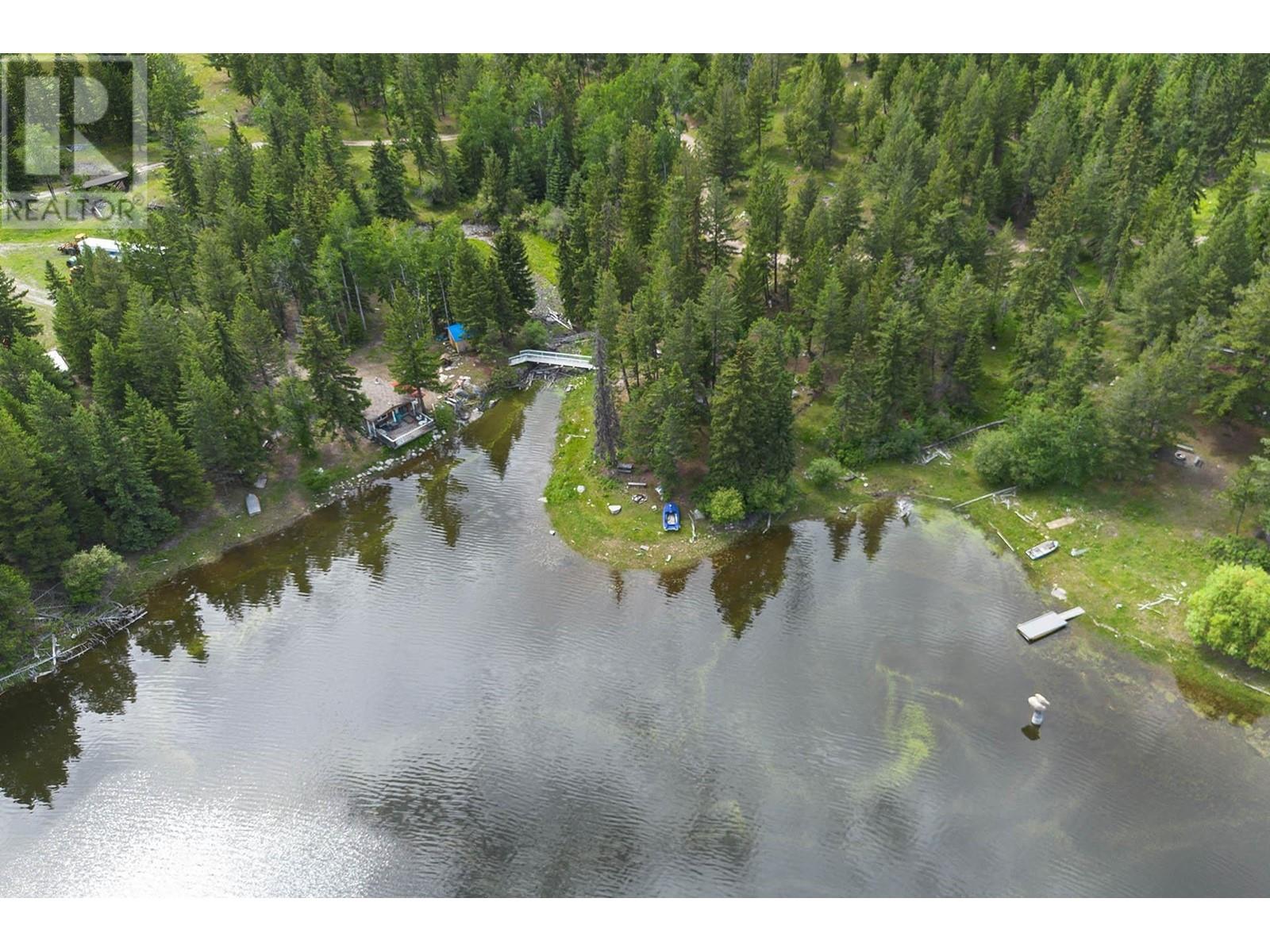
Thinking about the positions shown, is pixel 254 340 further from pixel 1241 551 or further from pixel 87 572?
pixel 1241 551

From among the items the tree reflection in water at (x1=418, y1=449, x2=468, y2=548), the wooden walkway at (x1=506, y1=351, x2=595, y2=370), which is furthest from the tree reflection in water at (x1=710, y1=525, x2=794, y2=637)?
the wooden walkway at (x1=506, y1=351, x2=595, y2=370)

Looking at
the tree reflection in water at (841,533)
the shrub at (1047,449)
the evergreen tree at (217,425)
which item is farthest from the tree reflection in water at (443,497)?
the shrub at (1047,449)

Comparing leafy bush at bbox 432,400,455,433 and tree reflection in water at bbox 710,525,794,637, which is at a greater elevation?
leafy bush at bbox 432,400,455,433

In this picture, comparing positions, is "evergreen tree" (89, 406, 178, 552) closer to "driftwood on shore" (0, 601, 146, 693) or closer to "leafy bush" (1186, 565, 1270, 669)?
"driftwood on shore" (0, 601, 146, 693)

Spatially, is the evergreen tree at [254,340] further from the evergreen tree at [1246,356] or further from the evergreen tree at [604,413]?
the evergreen tree at [1246,356]

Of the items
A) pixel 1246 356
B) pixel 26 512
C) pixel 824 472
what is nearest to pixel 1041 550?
pixel 824 472

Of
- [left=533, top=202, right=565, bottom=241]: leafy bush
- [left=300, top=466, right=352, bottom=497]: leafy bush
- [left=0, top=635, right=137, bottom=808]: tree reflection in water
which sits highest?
[left=533, top=202, right=565, bottom=241]: leafy bush
